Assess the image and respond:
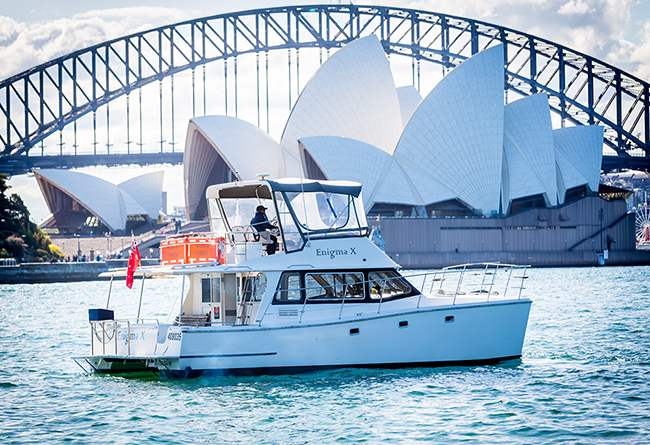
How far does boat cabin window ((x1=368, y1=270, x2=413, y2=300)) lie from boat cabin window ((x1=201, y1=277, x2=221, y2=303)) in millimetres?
3060

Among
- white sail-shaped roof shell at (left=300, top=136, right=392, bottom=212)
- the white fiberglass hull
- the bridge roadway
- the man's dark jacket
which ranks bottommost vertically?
the white fiberglass hull

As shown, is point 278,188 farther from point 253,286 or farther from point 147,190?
point 147,190

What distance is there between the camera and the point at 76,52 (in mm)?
94625

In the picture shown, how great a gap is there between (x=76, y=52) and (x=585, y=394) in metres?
94.6

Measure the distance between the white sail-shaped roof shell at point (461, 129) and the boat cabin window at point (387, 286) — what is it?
4681 centimetres

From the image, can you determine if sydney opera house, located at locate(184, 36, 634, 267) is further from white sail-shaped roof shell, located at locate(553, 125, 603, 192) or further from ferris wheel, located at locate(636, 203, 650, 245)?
ferris wheel, located at locate(636, 203, 650, 245)

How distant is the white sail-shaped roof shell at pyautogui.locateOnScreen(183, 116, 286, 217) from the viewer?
62719 millimetres

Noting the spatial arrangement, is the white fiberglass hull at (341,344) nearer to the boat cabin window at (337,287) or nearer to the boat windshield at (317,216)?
the boat cabin window at (337,287)

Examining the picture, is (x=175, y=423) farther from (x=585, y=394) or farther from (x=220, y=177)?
(x=220, y=177)

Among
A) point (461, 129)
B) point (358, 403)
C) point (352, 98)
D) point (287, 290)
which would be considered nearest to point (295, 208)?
point (287, 290)

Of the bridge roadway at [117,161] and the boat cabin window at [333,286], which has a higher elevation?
the bridge roadway at [117,161]

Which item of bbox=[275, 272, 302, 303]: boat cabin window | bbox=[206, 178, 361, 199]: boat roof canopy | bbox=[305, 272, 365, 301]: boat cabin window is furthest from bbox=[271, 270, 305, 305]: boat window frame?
→ bbox=[206, 178, 361, 199]: boat roof canopy

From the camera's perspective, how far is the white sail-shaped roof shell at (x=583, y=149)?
71.0m

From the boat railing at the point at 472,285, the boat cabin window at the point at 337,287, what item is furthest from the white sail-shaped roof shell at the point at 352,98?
the boat cabin window at the point at 337,287
